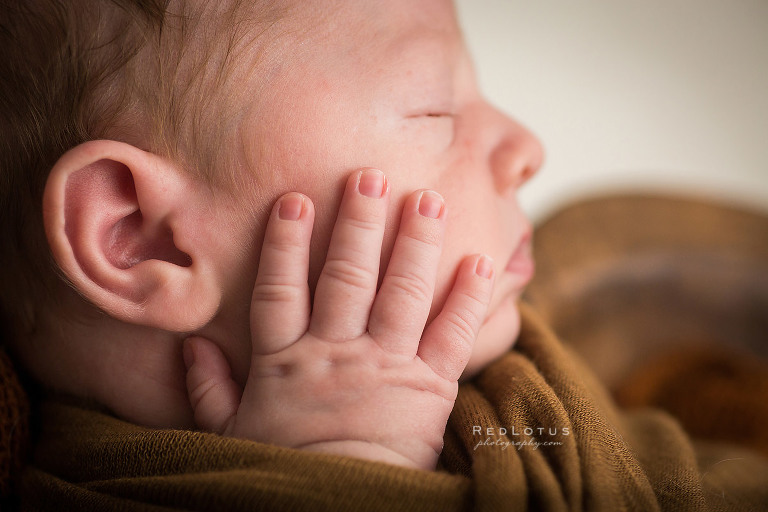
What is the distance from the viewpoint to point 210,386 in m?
0.69

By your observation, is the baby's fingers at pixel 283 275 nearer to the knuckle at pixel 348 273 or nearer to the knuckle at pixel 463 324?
the knuckle at pixel 348 273

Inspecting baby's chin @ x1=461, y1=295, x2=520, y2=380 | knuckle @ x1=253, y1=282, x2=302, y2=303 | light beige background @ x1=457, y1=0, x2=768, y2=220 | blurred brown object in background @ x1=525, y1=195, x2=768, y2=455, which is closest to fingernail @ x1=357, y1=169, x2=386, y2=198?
knuckle @ x1=253, y1=282, x2=302, y2=303

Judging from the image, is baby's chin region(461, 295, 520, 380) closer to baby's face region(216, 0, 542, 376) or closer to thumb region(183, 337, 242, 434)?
baby's face region(216, 0, 542, 376)

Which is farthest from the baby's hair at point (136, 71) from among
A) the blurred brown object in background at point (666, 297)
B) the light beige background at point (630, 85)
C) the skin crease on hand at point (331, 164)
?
the light beige background at point (630, 85)

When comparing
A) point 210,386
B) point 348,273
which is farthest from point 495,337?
point 210,386

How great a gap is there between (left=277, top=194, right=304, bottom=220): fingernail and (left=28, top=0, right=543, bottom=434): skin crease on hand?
2 cm

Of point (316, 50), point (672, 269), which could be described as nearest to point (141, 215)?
point (316, 50)

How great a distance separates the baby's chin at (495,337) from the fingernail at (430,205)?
20 centimetres

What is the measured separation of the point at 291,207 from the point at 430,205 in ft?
0.52

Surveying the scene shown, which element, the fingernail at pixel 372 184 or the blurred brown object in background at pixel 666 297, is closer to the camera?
the fingernail at pixel 372 184

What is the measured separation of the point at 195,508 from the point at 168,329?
21cm

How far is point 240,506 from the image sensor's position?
0.55m

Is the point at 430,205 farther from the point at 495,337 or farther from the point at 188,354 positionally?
the point at 188,354

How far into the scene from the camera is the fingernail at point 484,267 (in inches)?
27.7
